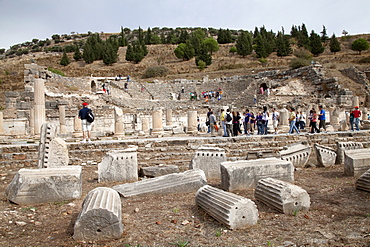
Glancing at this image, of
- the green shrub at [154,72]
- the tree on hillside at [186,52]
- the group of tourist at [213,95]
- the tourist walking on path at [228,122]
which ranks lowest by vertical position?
the tourist walking on path at [228,122]

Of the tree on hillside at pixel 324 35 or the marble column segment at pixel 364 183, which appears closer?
the marble column segment at pixel 364 183

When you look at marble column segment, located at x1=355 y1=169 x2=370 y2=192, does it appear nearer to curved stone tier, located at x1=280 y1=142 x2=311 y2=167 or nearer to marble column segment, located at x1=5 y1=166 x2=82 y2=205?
curved stone tier, located at x1=280 y1=142 x2=311 y2=167

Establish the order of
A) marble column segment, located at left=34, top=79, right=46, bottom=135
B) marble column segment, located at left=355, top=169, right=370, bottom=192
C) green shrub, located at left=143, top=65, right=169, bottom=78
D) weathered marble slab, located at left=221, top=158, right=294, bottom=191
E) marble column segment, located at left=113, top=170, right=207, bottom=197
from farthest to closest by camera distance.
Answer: green shrub, located at left=143, top=65, right=169, bottom=78
marble column segment, located at left=34, top=79, right=46, bottom=135
weathered marble slab, located at left=221, top=158, right=294, bottom=191
marble column segment, located at left=113, top=170, right=207, bottom=197
marble column segment, located at left=355, top=169, right=370, bottom=192

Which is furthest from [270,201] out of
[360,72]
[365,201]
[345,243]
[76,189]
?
[360,72]

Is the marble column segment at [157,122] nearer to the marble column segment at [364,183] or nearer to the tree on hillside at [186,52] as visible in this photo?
the marble column segment at [364,183]

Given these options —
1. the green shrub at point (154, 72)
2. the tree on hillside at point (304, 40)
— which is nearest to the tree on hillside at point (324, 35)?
the tree on hillside at point (304, 40)

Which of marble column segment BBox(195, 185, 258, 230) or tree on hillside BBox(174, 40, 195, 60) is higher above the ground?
tree on hillside BBox(174, 40, 195, 60)

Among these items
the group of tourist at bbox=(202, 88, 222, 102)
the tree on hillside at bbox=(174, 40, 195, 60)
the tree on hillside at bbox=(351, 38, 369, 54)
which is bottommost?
the group of tourist at bbox=(202, 88, 222, 102)

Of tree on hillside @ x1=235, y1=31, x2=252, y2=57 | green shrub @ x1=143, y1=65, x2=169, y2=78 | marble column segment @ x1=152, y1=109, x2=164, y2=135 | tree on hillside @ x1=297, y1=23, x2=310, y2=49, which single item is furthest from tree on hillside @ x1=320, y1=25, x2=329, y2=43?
marble column segment @ x1=152, y1=109, x2=164, y2=135

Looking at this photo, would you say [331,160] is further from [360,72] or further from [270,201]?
[360,72]

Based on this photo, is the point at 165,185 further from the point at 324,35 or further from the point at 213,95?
the point at 324,35

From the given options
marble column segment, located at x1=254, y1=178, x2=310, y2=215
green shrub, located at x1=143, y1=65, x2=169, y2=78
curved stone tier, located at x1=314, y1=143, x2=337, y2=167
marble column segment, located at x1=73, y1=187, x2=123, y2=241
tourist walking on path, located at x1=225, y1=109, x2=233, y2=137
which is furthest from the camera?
green shrub, located at x1=143, y1=65, x2=169, y2=78

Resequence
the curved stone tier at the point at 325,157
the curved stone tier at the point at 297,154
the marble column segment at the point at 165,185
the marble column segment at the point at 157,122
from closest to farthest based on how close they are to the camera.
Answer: the marble column segment at the point at 165,185 < the curved stone tier at the point at 297,154 < the curved stone tier at the point at 325,157 < the marble column segment at the point at 157,122

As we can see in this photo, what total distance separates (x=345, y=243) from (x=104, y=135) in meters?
14.4
